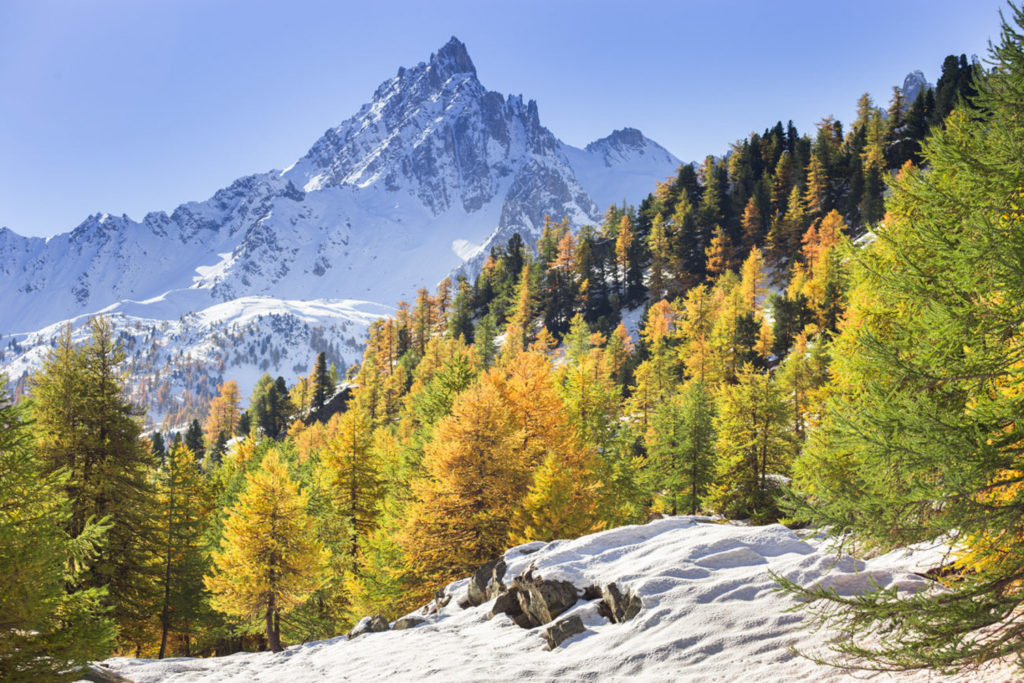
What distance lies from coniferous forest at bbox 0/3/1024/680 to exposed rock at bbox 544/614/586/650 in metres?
4.79

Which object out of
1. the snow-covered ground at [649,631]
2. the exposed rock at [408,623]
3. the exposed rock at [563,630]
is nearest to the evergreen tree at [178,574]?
the snow-covered ground at [649,631]

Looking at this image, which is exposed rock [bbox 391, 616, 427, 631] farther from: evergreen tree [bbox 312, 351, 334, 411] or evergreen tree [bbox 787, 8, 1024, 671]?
evergreen tree [bbox 312, 351, 334, 411]

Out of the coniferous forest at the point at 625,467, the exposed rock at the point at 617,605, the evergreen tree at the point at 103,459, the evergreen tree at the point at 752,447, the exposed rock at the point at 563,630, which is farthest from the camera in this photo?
the evergreen tree at the point at 752,447

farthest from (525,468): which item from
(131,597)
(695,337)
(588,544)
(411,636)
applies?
(695,337)

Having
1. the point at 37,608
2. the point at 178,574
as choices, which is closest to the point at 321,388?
the point at 178,574

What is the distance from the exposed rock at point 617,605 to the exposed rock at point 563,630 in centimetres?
66

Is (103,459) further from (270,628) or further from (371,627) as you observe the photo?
(371,627)

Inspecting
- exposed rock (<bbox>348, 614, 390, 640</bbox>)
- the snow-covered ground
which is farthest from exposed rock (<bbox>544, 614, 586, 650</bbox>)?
exposed rock (<bbox>348, 614, 390, 640</bbox>)

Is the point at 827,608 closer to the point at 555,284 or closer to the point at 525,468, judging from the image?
the point at 525,468

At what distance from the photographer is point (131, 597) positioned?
59.3 ft

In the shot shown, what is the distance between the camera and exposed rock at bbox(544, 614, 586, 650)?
38.1ft

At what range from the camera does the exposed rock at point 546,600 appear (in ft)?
42.0

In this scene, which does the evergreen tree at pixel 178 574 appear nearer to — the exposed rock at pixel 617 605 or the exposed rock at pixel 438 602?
the exposed rock at pixel 438 602

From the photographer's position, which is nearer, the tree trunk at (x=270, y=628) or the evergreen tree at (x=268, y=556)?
the evergreen tree at (x=268, y=556)
